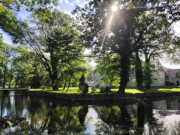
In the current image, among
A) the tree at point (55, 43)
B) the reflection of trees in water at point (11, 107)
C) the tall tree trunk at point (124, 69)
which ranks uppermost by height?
the tree at point (55, 43)

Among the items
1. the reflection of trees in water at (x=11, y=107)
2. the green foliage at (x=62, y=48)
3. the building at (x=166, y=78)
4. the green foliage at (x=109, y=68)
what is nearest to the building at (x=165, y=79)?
the building at (x=166, y=78)

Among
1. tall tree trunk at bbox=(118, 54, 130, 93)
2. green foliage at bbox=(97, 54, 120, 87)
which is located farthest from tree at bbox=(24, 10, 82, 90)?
tall tree trunk at bbox=(118, 54, 130, 93)

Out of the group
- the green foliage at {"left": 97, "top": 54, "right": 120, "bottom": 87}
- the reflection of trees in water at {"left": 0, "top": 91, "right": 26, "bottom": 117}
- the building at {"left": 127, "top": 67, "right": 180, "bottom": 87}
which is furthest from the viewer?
the building at {"left": 127, "top": 67, "right": 180, "bottom": 87}

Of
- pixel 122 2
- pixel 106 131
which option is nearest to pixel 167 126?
pixel 106 131

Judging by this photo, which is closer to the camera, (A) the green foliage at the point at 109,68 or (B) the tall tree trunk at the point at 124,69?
(B) the tall tree trunk at the point at 124,69

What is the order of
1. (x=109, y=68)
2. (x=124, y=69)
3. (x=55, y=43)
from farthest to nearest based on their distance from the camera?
(x=55, y=43)
(x=109, y=68)
(x=124, y=69)

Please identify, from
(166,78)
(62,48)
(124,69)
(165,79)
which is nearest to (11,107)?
(62,48)

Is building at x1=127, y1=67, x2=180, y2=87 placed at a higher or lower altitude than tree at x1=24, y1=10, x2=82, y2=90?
lower

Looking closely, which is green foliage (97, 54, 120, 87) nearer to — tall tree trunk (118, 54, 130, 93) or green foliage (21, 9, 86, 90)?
tall tree trunk (118, 54, 130, 93)

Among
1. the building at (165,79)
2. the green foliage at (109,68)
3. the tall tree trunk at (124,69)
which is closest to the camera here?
the tall tree trunk at (124,69)

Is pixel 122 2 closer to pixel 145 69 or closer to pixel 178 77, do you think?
pixel 145 69

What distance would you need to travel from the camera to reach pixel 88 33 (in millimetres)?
19844

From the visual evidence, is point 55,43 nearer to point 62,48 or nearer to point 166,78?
point 62,48

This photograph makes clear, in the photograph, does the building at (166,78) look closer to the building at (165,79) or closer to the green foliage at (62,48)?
the building at (165,79)
